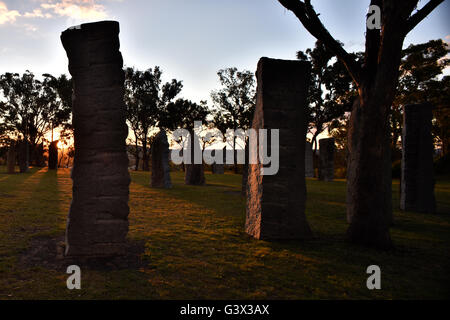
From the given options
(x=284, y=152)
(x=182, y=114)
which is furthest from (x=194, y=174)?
(x=182, y=114)

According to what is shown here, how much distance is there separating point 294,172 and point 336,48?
7.77ft

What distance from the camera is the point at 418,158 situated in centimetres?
959

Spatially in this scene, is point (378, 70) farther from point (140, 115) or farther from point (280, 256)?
point (140, 115)

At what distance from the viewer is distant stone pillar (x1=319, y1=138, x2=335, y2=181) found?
2461 centimetres

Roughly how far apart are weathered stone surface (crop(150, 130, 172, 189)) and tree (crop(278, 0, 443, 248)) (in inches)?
442

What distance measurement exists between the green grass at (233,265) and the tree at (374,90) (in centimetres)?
50

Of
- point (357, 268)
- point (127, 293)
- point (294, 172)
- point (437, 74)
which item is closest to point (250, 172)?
point (294, 172)

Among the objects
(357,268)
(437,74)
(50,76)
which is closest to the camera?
(357,268)

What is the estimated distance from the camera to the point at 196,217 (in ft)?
27.0

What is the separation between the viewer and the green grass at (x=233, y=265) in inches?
138

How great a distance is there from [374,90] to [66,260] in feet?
18.3

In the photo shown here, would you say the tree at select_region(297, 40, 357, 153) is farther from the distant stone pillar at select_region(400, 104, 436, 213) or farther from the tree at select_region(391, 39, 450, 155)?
the distant stone pillar at select_region(400, 104, 436, 213)

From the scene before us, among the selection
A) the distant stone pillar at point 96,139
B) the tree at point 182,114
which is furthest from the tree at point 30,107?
the distant stone pillar at point 96,139

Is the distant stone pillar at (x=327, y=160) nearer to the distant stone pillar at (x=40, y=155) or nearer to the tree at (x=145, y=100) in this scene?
the tree at (x=145, y=100)
